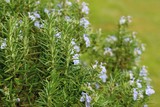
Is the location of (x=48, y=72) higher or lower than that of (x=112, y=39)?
lower

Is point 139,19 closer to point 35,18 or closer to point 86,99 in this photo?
point 35,18

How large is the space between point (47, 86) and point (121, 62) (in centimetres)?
266

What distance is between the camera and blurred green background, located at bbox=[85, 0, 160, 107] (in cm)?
1066

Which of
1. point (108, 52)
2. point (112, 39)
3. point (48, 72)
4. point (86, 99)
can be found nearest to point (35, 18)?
point (48, 72)

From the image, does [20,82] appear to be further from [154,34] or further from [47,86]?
[154,34]

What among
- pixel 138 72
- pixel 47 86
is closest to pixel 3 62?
pixel 47 86

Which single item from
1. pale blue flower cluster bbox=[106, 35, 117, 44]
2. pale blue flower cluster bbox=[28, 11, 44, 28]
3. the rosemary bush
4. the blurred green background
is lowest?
→ the rosemary bush

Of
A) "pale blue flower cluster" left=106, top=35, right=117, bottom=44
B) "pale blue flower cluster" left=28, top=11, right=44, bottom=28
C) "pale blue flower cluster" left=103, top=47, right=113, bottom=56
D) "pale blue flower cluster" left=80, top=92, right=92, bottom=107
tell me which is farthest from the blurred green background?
"pale blue flower cluster" left=80, top=92, right=92, bottom=107

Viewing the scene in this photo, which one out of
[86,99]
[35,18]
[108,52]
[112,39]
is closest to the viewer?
[86,99]

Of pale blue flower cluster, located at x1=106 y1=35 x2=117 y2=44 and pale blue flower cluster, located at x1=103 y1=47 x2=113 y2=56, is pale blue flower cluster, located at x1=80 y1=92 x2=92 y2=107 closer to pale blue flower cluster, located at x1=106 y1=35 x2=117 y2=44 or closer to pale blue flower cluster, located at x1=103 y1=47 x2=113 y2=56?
pale blue flower cluster, located at x1=103 y1=47 x2=113 y2=56

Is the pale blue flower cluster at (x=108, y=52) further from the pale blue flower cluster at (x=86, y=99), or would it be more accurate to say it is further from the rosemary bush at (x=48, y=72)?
the pale blue flower cluster at (x=86, y=99)

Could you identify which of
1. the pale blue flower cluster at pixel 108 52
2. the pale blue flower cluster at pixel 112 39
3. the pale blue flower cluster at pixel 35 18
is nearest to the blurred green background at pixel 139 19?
the pale blue flower cluster at pixel 112 39

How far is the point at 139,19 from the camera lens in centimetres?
1248

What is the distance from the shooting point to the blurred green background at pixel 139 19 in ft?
35.0
